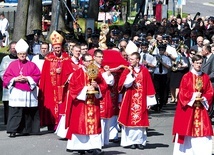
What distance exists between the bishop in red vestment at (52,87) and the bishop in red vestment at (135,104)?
1.93 m

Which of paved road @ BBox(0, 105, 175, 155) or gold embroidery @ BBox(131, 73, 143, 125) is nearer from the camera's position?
paved road @ BBox(0, 105, 175, 155)

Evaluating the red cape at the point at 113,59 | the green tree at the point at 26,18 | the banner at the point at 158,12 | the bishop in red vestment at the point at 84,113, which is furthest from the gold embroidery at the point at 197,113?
the banner at the point at 158,12

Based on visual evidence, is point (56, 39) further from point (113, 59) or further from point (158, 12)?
point (158, 12)

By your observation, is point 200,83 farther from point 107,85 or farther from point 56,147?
point 56,147

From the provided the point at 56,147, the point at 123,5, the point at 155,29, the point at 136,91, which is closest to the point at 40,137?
the point at 56,147

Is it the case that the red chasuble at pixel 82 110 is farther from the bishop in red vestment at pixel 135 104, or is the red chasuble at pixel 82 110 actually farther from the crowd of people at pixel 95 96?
the bishop in red vestment at pixel 135 104

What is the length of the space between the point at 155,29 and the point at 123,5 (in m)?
16.8

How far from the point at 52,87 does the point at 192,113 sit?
429cm

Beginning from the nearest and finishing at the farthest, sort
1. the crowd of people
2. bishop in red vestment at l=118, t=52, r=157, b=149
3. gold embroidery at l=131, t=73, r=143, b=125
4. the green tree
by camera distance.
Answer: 1. the crowd of people
2. bishop in red vestment at l=118, t=52, r=157, b=149
3. gold embroidery at l=131, t=73, r=143, b=125
4. the green tree

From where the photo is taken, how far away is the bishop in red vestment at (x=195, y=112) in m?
13.0

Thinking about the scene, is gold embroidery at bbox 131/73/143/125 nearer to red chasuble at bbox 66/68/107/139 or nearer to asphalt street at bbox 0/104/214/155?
asphalt street at bbox 0/104/214/155

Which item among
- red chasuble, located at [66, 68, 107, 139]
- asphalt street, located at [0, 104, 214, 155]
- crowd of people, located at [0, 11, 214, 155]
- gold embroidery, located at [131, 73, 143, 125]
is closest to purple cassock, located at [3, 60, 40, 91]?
crowd of people, located at [0, 11, 214, 155]

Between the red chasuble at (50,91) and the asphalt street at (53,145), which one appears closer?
the asphalt street at (53,145)

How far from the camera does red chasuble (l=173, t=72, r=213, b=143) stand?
13.0 meters
